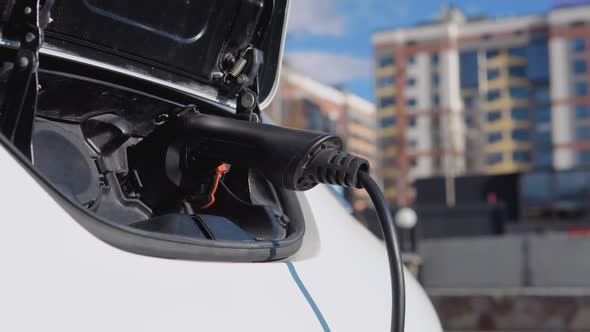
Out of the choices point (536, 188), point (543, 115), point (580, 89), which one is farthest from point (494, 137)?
point (536, 188)

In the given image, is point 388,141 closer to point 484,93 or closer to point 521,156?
point 484,93

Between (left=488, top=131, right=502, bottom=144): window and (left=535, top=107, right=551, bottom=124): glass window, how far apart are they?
4.19 m

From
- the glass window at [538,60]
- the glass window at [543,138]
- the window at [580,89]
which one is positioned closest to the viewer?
the window at [580,89]

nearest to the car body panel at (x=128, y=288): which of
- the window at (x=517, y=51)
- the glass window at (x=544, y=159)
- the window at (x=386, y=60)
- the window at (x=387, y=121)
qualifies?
the glass window at (x=544, y=159)

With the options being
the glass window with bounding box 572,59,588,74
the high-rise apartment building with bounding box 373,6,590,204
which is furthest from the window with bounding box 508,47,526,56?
the glass window with bounding box 572,59,588,74

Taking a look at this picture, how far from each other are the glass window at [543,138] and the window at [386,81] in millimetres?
16809

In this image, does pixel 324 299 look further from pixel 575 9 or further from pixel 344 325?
pixel 575 9

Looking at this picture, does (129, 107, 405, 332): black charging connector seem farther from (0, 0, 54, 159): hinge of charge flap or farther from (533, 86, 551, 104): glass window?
(533, 86, 551, 104): glass window

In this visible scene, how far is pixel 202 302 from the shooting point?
91cm

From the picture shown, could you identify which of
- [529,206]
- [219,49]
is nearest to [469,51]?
[529,206]

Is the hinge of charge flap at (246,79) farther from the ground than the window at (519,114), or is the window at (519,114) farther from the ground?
the window at (519,114)

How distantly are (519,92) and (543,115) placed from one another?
4472 millimetres

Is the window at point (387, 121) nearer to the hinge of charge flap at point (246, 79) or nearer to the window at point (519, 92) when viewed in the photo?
the window at point (519, 92)

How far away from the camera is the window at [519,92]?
86.2 m
